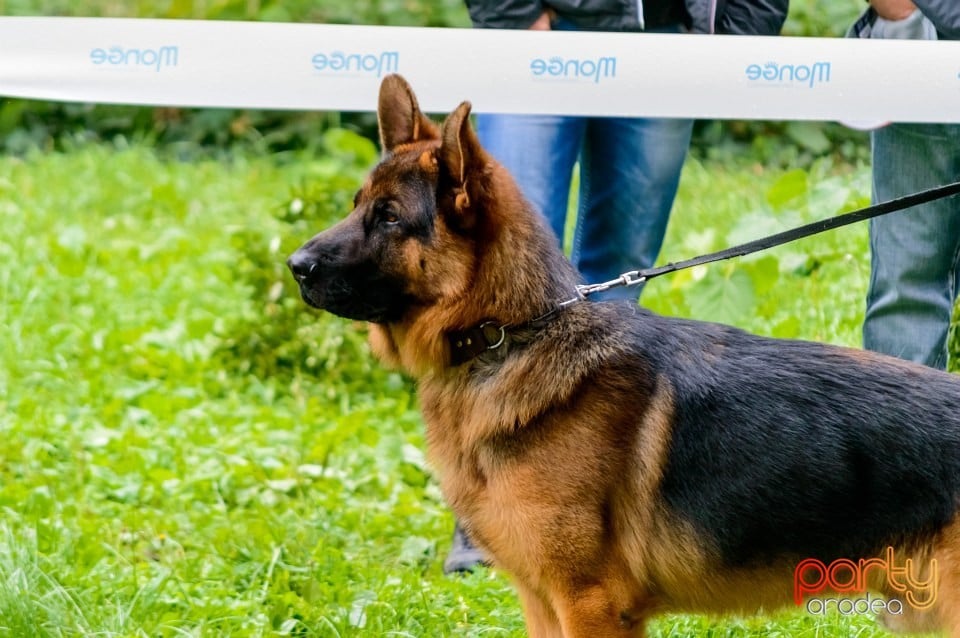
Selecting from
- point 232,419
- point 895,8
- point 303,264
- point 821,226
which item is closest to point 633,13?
point 895,8

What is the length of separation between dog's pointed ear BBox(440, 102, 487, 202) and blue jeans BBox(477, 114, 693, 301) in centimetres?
100

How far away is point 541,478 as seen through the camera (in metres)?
2.93

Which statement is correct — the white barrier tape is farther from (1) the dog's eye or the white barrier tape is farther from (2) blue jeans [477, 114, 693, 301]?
(1) the dog's eye

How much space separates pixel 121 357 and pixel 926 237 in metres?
4.01

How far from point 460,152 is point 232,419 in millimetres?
2938

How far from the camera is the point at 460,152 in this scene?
3018 mm

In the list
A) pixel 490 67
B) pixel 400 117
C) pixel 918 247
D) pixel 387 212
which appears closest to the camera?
pixel 387 212

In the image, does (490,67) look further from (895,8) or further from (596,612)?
(596,612)

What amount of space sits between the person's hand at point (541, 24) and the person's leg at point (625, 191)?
1.35 ft

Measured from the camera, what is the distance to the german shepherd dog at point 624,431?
2.85 metres

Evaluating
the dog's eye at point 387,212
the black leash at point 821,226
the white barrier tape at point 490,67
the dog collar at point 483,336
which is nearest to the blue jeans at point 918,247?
the white barrier tape at point 490,67

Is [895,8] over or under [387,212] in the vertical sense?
over

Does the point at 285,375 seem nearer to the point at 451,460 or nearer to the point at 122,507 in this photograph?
the point at 122,507

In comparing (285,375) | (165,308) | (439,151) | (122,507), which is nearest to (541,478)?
(439,151)
